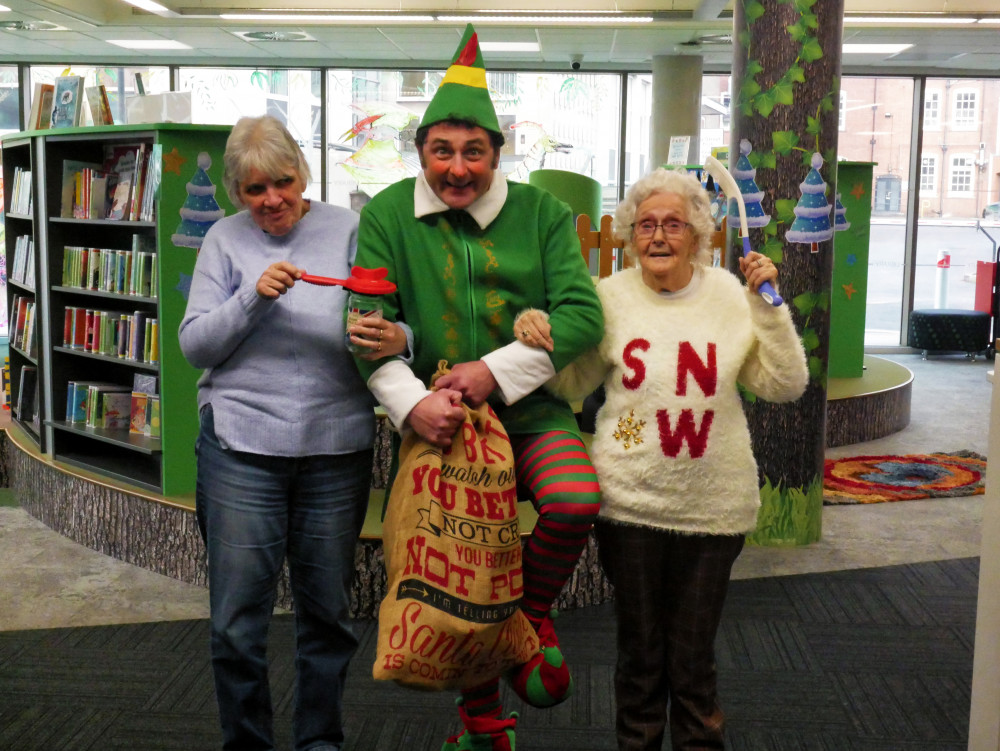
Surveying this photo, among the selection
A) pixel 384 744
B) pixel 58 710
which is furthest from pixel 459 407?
pixel 58 710

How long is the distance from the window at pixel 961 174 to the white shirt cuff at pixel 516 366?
411 inches

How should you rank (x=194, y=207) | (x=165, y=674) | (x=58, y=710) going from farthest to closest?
1. (x=194, y=207)
2. (x=165, y=674)
3. (x=58, y=710)

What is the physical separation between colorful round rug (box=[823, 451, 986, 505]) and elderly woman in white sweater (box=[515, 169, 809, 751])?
10.3 ft

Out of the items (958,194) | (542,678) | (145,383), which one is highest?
(958,194)

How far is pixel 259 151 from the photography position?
206 cm

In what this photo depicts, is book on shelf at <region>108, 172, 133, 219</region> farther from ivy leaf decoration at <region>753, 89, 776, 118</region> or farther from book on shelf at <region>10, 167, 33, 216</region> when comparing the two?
ivy leaf decoration at <region>753, 89, 776, 118</region>

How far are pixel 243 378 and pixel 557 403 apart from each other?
2.12 ft

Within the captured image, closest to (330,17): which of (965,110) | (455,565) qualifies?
(965,110)

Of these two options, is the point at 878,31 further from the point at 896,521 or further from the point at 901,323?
the point at 896,521

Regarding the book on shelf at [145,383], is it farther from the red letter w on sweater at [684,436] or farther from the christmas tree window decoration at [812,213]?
the red letter w on sweater at [684,436]

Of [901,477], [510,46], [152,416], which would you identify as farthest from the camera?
[510,46]

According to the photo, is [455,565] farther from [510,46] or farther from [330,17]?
[510,46]

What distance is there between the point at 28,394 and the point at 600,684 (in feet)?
11.7

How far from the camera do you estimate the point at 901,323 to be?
11.1m
